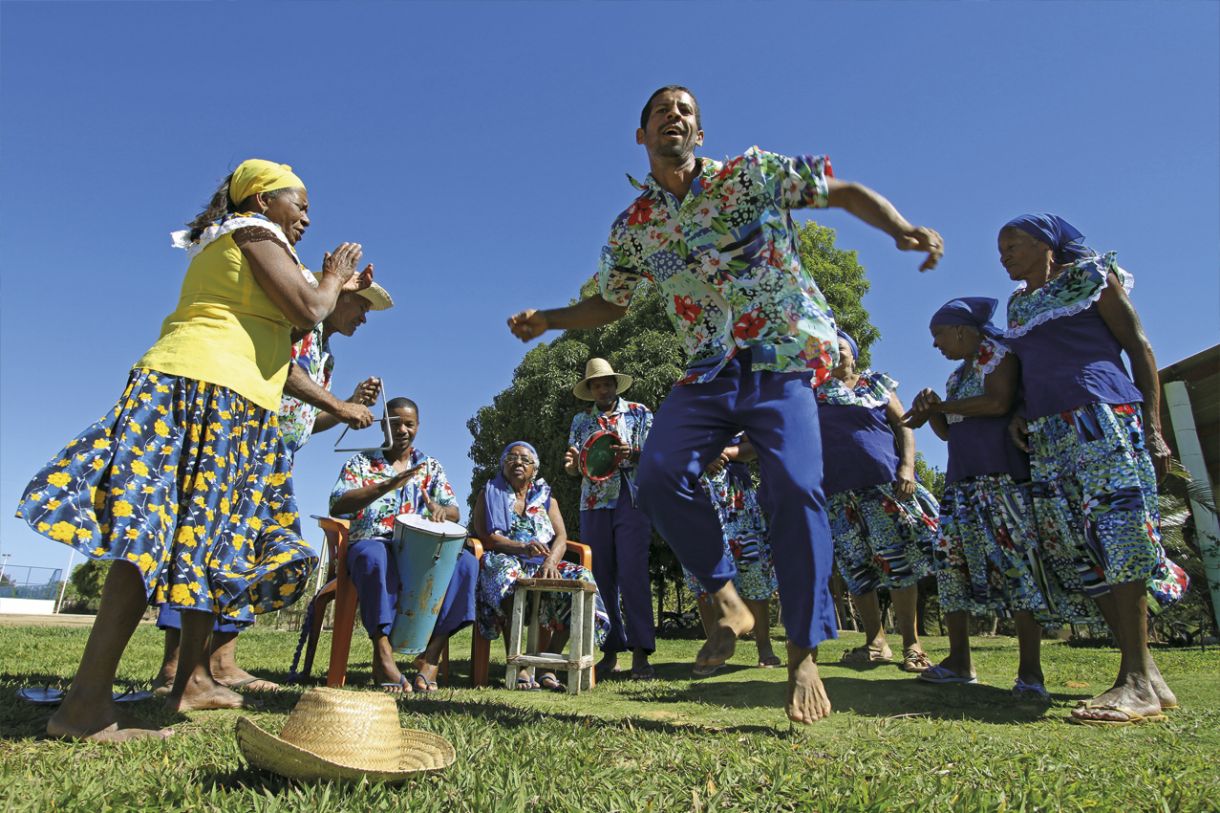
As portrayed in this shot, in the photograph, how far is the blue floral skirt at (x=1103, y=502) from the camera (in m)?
3.78

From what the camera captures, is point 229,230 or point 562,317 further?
point 562,317

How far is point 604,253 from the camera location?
3.96 meters

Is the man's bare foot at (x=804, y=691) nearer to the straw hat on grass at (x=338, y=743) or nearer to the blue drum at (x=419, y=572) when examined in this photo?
the straw hat on grass at (x=338, y=743)

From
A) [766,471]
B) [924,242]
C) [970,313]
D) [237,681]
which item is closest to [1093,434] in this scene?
[970,313]

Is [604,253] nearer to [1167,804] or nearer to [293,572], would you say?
[293,572]

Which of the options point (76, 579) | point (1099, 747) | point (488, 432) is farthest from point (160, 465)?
point (76, 579)

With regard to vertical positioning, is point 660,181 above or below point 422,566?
above

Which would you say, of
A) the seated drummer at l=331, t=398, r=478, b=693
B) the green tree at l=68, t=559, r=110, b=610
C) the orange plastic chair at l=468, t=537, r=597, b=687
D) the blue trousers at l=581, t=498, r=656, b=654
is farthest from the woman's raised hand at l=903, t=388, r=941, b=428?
the green tree at l=68, t=559, r=110, b=610

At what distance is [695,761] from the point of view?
2.37m

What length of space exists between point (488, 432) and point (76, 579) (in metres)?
37.7

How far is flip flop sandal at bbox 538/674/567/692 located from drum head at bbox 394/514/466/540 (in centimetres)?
116

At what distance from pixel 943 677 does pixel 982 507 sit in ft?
3.39

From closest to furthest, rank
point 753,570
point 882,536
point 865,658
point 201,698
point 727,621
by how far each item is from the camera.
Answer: point 201,698 < point 727,621 < point 882,536 < point 865,658 < point 753,570

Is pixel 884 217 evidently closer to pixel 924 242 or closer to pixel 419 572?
pixel 924 242
